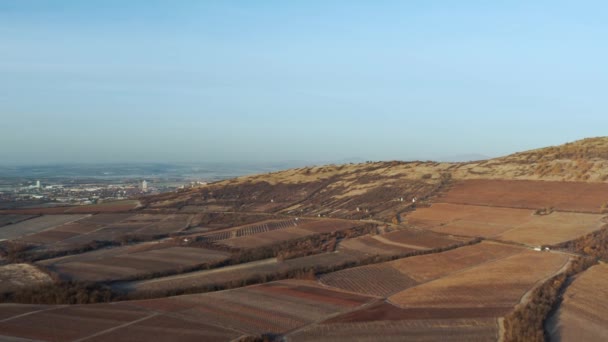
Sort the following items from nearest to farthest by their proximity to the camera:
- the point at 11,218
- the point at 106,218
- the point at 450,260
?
the point at 450,260 → the point at 11,218 → the point at 106,218

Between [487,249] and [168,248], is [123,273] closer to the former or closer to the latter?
[168,248]

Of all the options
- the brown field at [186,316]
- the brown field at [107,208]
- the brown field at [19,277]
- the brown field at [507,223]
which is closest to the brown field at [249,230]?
the brown field at [507,223]

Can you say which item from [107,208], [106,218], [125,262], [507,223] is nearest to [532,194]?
[507,223]

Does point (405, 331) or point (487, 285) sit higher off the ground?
point (487, 285)

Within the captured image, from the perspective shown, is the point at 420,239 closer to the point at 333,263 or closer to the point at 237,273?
the point at 333,263

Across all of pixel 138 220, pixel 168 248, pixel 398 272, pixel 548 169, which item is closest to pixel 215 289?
pixel 398 272

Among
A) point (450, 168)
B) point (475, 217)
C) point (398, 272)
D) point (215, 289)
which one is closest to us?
point (215, 289)
